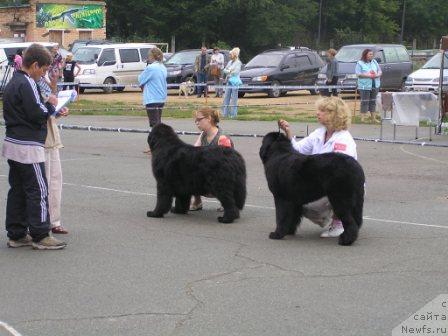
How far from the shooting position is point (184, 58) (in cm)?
3681

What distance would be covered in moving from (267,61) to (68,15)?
72.2 ft

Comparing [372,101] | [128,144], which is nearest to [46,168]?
[128,144]

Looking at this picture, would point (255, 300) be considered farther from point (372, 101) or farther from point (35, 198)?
point (372, 101)

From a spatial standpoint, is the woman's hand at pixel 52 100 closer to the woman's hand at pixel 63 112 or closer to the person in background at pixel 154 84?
the woman's hand at pixel 63 112

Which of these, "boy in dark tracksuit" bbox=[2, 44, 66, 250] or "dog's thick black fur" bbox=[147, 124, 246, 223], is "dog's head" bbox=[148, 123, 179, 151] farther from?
"boy in dark tracksuit" bbox=[2, 44, 66, 250]

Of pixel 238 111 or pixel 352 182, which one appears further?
pixel 238 111

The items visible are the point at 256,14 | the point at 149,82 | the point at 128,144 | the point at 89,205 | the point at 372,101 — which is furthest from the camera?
the point at 256,14

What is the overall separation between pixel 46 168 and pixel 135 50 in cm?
2912

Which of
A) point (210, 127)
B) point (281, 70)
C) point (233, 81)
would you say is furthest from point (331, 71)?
point (210, 127)

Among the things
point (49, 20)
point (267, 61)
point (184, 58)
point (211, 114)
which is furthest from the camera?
point (49, 20)

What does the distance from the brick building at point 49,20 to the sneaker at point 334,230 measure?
44.3 metres

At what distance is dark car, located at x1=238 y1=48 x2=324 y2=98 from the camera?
105 feet

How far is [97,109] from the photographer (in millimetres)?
26906

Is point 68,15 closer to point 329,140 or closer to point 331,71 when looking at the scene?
point 331,71
